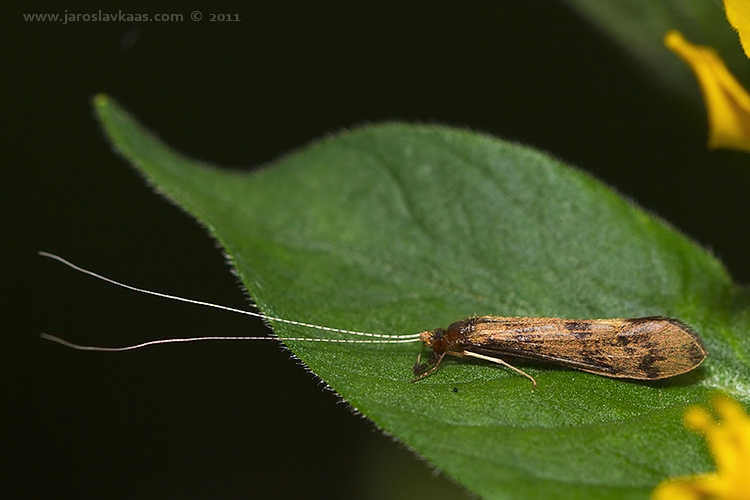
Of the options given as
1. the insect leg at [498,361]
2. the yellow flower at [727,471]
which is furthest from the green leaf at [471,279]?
the yellow flower at [727,471]

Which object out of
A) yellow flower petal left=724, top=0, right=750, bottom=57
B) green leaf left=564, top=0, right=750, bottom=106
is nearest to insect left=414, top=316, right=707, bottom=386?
yellow flower petal left=724, top=0, right=750, bottom=57

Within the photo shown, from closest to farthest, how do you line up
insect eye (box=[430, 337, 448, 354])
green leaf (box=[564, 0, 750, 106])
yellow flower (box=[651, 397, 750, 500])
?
yellow flower (box=[651, 397, 750, 500]) < insect eye (box=[430, 337, 448, 354]) < green leaf (box=[564, 0, 750, 106])

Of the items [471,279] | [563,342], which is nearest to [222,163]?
[471,279]

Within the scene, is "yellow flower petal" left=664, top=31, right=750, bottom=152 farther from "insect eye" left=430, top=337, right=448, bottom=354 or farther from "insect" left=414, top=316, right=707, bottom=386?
"insect eye" left=430, top=337, right=448, bottom=354

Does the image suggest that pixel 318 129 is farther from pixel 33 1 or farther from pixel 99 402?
pixel 99 402

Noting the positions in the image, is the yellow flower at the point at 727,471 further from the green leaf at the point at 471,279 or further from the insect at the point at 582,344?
the insect at the point at 582,344

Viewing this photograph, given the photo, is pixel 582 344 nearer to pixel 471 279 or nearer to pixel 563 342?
pixel 563 342

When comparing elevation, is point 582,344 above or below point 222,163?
below
